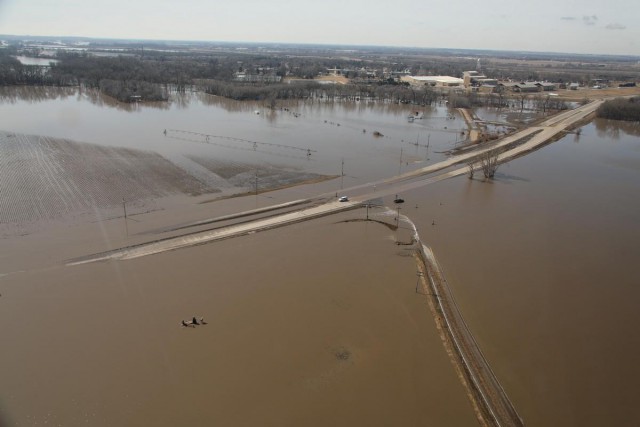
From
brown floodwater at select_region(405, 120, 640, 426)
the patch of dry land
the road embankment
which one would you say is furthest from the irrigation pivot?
the road embankment

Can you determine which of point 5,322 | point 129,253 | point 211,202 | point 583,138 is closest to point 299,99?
point 583,138

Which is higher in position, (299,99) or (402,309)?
(299,99)

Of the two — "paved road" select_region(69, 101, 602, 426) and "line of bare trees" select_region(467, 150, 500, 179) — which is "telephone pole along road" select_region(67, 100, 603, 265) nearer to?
"paved road" select_region(69, 101, 602, 426)

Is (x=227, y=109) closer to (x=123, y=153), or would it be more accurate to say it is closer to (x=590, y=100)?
(x=123, y=153)

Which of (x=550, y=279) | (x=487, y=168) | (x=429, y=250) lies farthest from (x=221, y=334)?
(x=487, y=168)

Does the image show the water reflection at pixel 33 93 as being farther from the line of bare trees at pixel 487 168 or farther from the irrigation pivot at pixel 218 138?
the line of bare trees at pixel 487 168

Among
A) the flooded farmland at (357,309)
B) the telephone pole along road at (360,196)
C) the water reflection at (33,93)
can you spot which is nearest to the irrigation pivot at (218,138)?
the flooded farmland at (357,309)

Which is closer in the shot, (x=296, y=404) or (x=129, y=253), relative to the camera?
(x=296, y=404)
